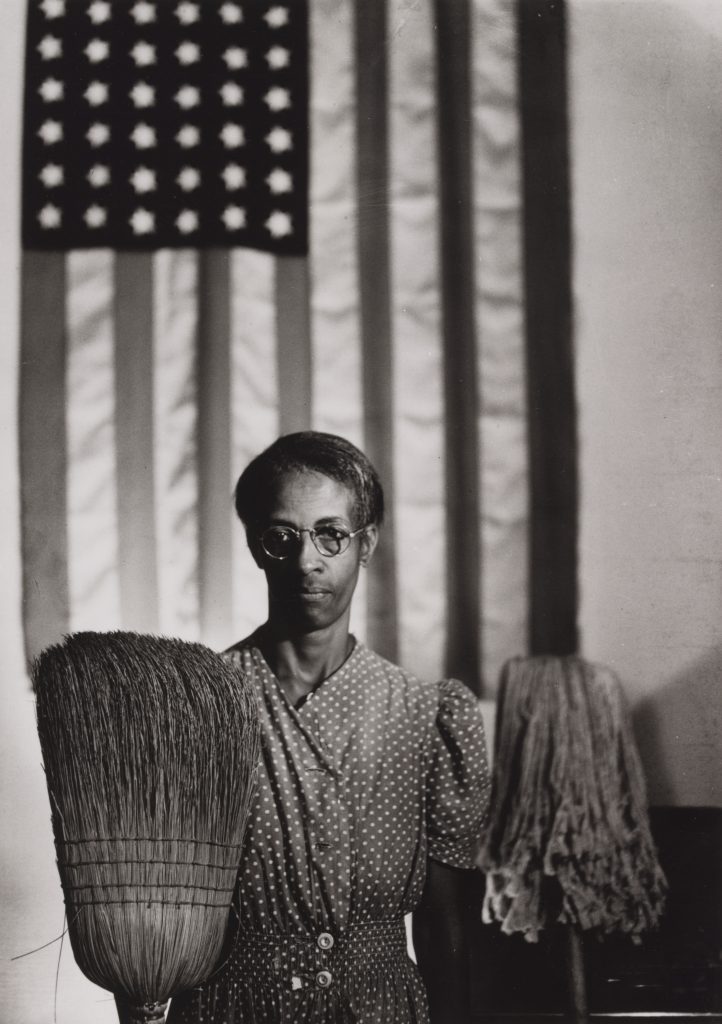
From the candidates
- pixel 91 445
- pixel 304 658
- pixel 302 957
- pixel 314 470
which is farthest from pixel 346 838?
pixel 91 445

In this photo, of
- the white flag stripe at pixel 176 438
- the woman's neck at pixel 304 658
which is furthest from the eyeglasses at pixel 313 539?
the white flag stripe at pixel 176 438

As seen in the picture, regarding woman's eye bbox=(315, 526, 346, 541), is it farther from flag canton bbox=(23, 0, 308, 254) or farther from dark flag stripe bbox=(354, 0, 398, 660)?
flag canton bbox=(23, 0, 308, 254)

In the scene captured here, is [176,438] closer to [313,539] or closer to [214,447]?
[214,447]

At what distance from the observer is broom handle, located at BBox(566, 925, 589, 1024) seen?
5.99 feet

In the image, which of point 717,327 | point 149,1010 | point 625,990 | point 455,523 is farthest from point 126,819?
point 717,327

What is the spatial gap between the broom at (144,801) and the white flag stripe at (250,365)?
0.39 metres

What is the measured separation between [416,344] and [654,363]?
428 millimetres

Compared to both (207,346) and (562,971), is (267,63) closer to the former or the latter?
(207,346)

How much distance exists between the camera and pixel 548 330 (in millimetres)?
1972

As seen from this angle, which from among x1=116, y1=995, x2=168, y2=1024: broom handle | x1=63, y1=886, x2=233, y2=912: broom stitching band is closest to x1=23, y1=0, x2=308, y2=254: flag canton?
x1=63, y1=886, x2=233, y2=912: broom stitching band

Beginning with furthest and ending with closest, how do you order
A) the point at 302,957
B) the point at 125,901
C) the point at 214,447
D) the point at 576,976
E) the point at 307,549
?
the point at 214,447
the point at 576,976
the point at 307,549
the point at 302,957
the point at 125,901

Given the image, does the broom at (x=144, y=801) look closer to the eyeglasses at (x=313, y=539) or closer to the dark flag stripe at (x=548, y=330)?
the eyeglasses at (x=313, y=539)

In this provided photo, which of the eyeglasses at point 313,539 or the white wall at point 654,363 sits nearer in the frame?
the eyeglasses at point 313,539

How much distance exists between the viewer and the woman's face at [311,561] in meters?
1.72
